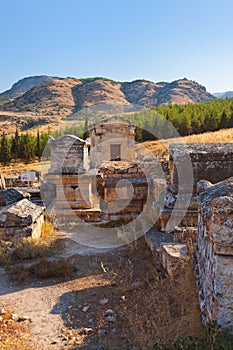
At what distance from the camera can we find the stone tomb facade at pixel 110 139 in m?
19.7

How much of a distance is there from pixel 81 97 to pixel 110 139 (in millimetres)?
84502

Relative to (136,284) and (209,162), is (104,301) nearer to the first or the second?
(136,284)

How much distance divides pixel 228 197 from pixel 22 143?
40298 millimetres

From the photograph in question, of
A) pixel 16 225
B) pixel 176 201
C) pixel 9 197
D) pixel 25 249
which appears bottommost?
pixel 25 249

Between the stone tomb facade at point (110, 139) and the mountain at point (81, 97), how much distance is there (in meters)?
56.1

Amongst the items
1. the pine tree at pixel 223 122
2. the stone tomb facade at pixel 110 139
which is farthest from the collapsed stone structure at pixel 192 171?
the pine tree at pixel 223 122

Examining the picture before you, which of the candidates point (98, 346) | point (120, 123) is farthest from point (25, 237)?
point (120, 123)

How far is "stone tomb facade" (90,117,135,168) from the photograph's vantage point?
64.6ft

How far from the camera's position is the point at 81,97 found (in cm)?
10125

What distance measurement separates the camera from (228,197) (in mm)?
2750

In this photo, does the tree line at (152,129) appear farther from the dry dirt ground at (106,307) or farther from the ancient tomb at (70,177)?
the dry dirt ground at (106,307)

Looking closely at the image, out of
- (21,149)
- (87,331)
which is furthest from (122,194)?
(21,149)

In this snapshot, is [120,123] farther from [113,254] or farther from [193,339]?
[193,339]

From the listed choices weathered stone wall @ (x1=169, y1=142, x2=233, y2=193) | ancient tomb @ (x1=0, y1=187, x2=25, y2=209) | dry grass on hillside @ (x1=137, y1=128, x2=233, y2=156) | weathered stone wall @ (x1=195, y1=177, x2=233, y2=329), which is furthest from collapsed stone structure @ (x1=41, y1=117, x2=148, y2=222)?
dry grass on hillside @ (x1=137, y1=128, x2=233, y2=156)
